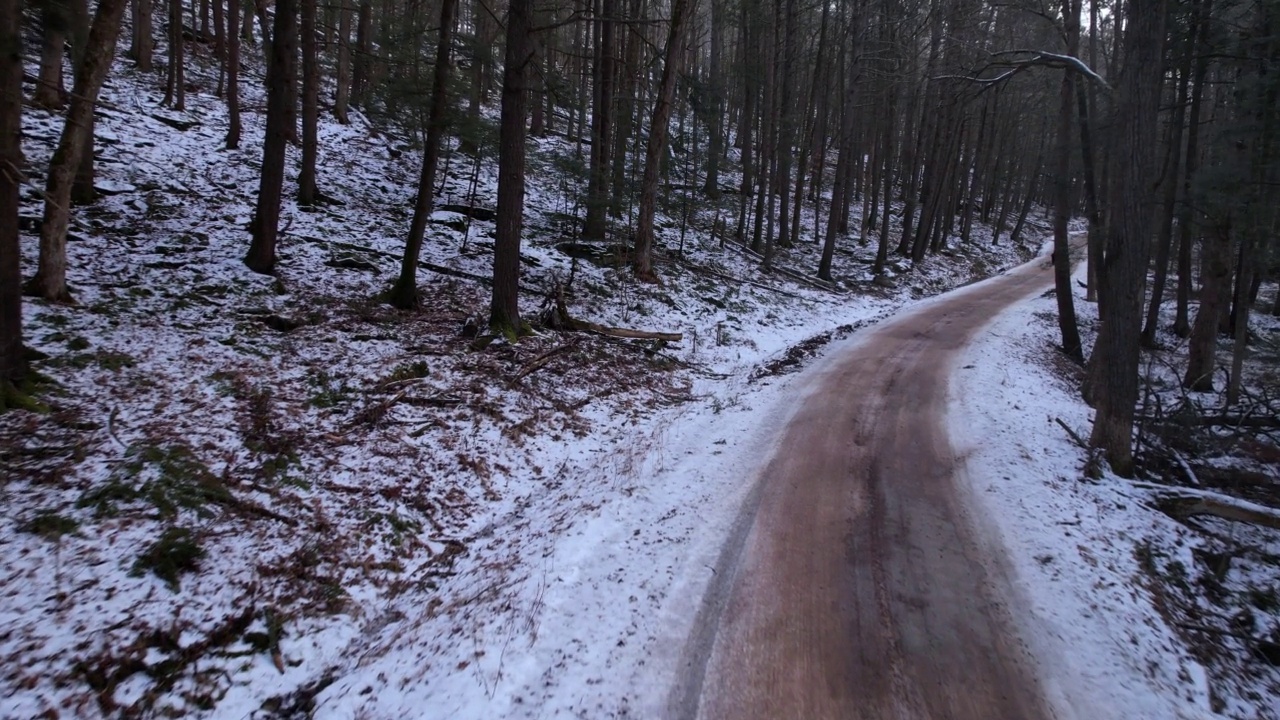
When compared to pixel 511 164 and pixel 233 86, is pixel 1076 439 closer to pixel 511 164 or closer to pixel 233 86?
pixel 511 164

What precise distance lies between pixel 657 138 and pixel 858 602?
13457 millimetres

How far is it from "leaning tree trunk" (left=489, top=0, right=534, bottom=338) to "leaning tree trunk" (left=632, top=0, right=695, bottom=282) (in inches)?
219

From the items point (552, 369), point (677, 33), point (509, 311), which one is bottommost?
point (552, 369)

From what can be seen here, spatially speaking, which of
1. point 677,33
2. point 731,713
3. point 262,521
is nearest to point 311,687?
point 262,521

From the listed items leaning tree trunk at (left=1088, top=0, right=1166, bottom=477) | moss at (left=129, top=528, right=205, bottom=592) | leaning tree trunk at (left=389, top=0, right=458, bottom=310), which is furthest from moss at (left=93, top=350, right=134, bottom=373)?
leaning tree trunk at (left=1088, top=0, right=1166, bottom=477)

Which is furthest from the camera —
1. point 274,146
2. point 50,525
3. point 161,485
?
point 274,146

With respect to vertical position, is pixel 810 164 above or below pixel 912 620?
above

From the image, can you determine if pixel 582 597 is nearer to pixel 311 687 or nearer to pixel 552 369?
pixel 311 687

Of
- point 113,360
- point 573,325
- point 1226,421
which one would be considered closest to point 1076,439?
point 1226,421

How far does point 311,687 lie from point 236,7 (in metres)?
17.9

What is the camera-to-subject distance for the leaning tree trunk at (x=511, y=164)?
10.1m

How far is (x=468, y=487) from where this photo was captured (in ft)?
24.1

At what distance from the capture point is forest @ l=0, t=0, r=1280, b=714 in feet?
19.8

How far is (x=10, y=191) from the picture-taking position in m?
5.94
